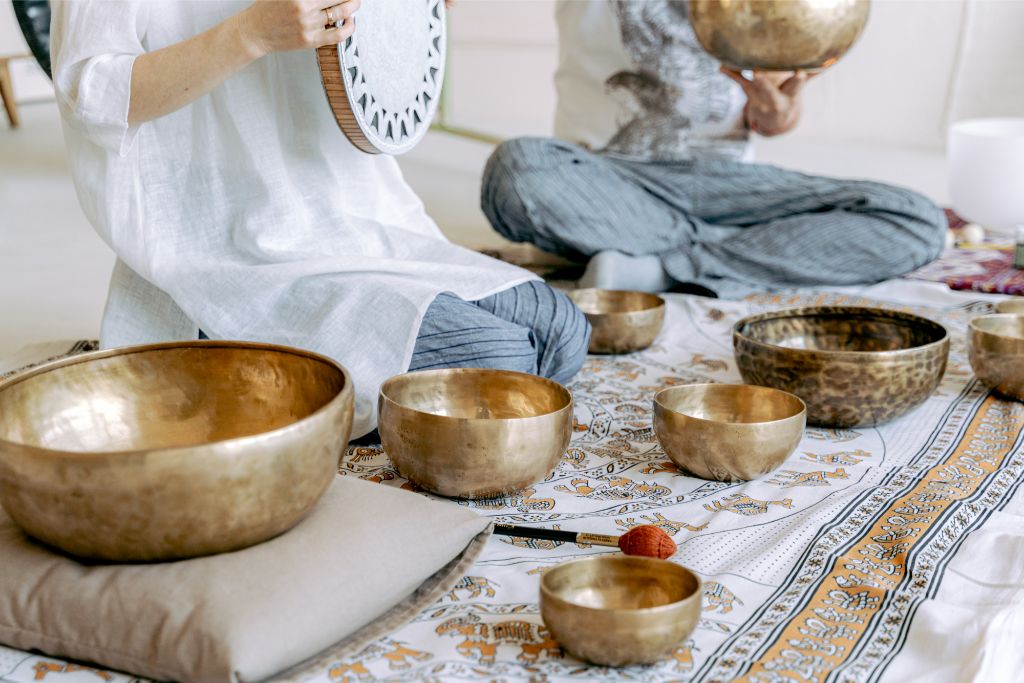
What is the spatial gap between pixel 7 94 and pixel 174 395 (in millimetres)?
5751

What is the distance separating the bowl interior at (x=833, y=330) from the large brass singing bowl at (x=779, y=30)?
1.96ft

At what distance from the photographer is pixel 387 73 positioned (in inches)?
75.5

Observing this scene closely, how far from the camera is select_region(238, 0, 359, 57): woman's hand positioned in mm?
1574

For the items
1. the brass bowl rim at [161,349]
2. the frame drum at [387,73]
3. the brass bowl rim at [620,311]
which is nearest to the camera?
the brass bowl rim at [161,349]

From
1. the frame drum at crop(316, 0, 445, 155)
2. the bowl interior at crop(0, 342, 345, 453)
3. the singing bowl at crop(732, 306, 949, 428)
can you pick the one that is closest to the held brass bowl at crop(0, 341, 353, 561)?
the bowl interior at crop(0, 342, 345, 453)

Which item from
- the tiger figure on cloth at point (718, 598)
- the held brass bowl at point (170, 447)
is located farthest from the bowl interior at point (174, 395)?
the tiger figure on cloth at point (718, 598)

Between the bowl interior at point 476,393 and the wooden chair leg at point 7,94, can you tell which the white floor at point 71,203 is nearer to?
the wooden chair leg at point 7,94

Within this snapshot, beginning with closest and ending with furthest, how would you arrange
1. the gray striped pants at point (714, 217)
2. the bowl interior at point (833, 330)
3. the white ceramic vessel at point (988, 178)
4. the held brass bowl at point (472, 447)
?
the held brass bowl at point (472, 447), the bowl interior at point (833, 330), the gray striped pants at point (714, 217), the white ceramic vessel at point (988, 178)

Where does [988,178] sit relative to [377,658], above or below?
above

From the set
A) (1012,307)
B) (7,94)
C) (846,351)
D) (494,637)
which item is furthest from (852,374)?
(7,94)

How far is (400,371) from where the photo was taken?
5.89ft

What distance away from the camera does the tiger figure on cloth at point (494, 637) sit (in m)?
1.20

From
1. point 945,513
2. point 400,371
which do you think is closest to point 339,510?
point 400,371

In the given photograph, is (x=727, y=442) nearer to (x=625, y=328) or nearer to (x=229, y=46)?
(x=625, y=328)
